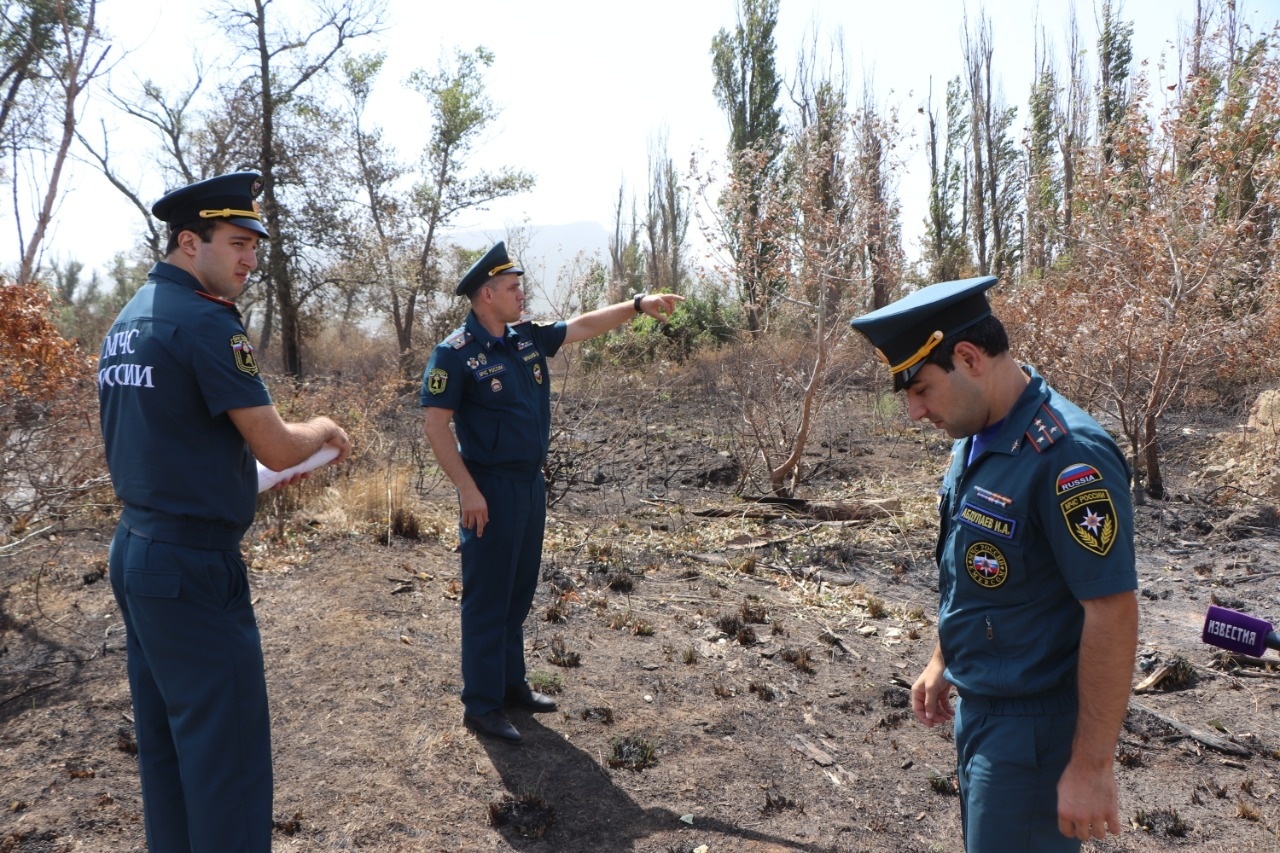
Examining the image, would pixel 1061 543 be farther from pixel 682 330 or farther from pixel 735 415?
pixel 682 330

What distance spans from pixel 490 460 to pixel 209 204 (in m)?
1.73

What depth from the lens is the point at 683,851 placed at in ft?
11.3

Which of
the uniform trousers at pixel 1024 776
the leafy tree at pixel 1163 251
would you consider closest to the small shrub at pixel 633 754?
the uniform trousers at pixel 1024 776

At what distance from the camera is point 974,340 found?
1927mm

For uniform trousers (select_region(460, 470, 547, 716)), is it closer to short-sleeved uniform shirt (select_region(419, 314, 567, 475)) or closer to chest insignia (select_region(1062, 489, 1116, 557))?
short-sleeved uniform shirt (select_region(419, 314, 567, 475))

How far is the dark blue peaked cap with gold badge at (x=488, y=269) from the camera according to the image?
4.04 meters

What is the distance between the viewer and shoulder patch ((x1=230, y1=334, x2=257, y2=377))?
95.8 inches

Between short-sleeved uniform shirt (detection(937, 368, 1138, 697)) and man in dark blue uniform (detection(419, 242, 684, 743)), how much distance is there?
2.32 metres

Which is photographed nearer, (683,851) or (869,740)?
(683,851)

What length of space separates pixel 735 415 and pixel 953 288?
9.54 m

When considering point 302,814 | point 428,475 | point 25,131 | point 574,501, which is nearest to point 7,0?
point 25,131

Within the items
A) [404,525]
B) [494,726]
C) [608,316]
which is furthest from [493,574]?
[404,525]

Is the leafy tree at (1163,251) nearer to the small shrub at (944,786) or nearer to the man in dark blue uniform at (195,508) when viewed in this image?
the small shrub at (944,786)

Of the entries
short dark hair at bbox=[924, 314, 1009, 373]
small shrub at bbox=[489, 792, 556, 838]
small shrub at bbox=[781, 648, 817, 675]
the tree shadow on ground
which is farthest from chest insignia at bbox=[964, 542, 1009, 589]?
small shrub at bbox=[781, 648, 817, 675]
